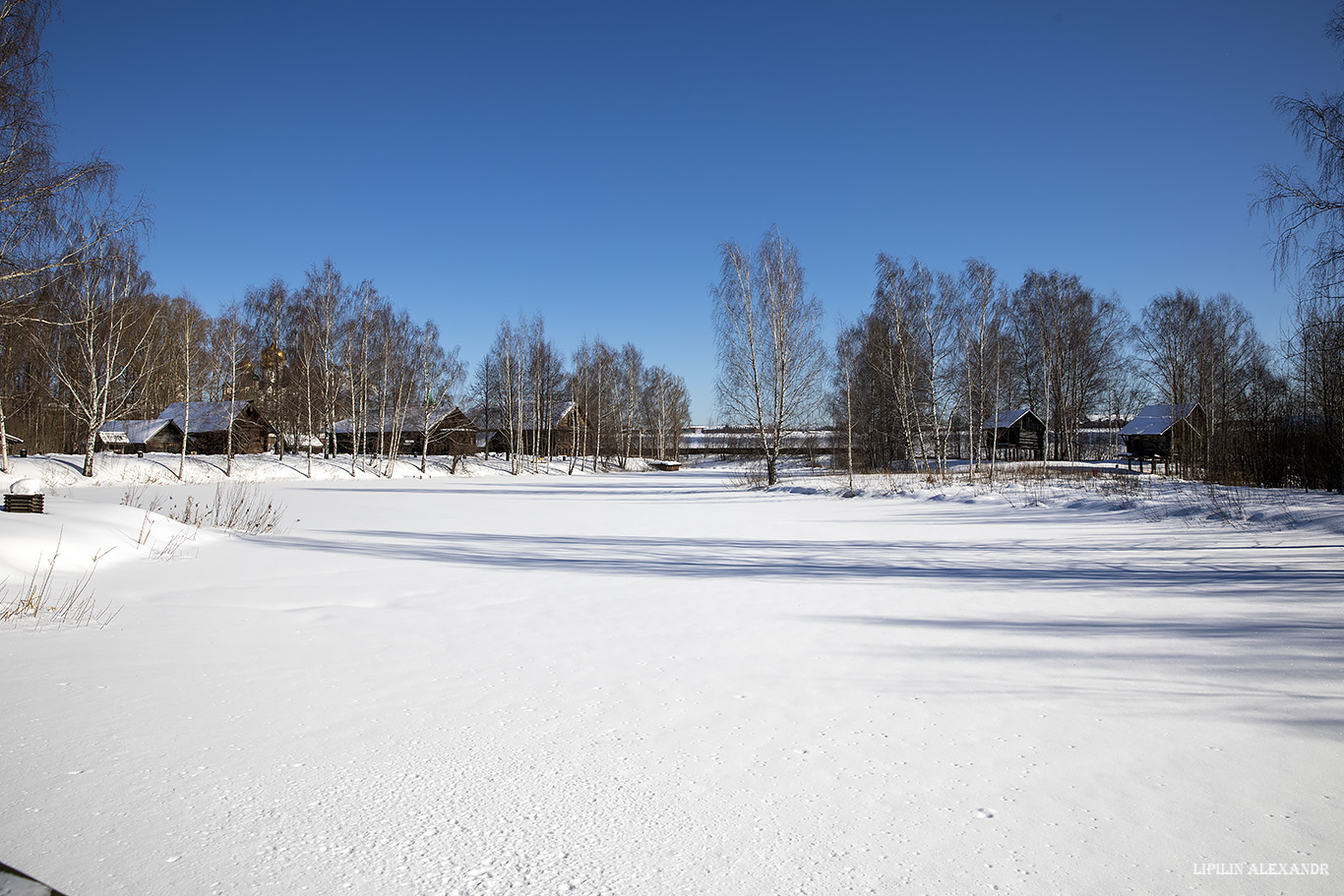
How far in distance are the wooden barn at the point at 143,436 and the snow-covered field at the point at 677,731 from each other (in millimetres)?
35959

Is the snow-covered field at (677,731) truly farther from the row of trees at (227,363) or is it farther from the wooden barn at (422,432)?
the wooden barn at (422,432)

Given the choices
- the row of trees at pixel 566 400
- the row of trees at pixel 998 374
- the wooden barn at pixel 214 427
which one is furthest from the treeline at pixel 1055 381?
the wooden barn at pixel 214 427

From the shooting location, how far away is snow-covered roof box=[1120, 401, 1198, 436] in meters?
34.3

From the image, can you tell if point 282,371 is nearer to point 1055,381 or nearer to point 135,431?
point 135,431

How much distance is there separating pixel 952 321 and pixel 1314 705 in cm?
2491

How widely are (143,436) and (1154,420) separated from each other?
53208 millimetres

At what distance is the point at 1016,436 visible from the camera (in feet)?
132

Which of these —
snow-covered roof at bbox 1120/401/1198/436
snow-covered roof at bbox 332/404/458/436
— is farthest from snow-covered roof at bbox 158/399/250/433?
snow-covered roof at bbox 1120/401/1198/436

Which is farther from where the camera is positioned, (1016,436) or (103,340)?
(1016,436)

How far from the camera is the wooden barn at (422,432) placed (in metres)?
39.1

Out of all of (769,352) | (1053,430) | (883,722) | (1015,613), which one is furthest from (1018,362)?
(883,722)

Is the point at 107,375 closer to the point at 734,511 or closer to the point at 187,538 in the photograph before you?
the point at 187,538

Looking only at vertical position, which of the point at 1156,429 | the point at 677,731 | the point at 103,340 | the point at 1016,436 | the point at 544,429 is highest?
the point at 103,340

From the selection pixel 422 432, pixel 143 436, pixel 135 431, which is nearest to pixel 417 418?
pixel 422 432
